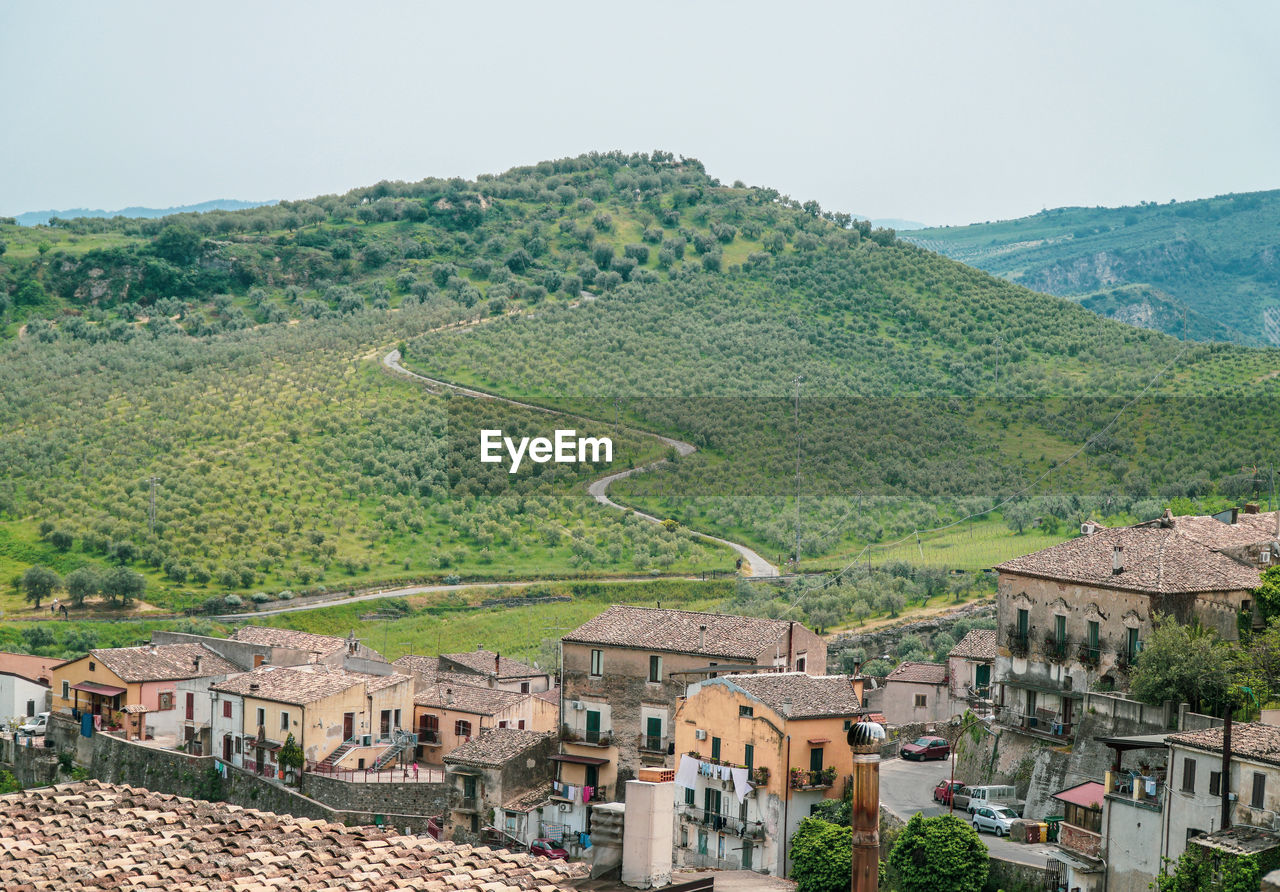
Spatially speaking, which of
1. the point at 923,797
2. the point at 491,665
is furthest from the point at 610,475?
the point at 923,797

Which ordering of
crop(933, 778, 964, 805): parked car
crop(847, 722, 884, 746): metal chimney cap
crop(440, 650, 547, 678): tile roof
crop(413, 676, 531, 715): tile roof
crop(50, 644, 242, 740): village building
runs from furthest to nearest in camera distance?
crop(440, 650, 547, 678): tile roof → crop(50, 644, 242, 740): village building → crop(413, 676, 531, 715): tile roof → crop(933, 778, 964, 805): parked car → crop(847, 722, 884, 746): metal chimney cap

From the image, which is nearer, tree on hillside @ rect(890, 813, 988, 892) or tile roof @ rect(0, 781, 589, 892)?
tile roof @ rect(0, 781, 589, 892)

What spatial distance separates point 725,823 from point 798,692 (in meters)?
3.35

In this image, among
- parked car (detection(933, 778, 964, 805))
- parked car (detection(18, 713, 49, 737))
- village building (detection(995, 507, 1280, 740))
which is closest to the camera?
village building (detection(995, 507, 1280, 740))

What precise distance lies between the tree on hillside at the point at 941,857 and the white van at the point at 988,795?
3.67m

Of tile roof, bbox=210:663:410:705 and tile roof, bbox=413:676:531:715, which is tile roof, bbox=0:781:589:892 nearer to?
tile roof, bbox=210:663:410:705

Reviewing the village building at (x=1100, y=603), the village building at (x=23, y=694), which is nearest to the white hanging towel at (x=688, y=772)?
the village building at (x=1100, y=603)

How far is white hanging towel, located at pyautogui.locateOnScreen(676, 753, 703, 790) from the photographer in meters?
34.0

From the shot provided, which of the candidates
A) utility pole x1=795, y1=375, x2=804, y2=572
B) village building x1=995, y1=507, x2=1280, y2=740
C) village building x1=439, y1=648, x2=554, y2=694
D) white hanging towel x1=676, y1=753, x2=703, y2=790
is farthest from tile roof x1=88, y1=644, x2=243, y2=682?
utility pole x1=795, y1=375, x2=804, y2=572

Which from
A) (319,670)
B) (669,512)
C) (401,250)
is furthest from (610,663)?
(401,250)

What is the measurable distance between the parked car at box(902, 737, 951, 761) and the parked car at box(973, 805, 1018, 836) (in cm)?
791

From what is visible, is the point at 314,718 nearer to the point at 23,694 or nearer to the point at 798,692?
the point at 23,694

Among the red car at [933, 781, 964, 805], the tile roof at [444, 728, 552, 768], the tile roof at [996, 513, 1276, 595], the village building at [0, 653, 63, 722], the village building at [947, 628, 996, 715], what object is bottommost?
the village building at [0, 653, 63, 722]

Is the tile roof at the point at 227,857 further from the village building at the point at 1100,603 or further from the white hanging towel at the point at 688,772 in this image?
the village building at the point at 1100,603
